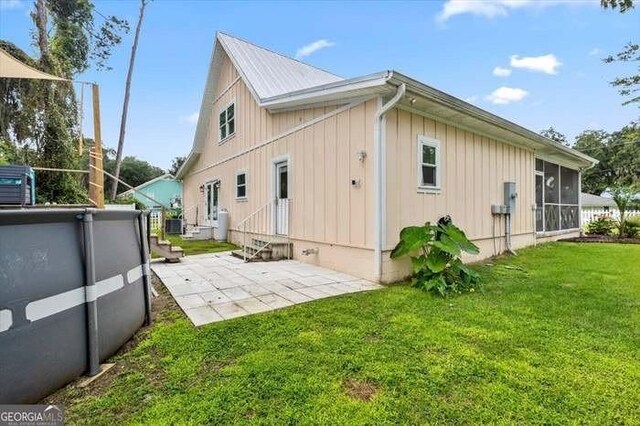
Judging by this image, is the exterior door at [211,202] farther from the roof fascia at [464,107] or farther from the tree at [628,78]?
the tree at [628,78]

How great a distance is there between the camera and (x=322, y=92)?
20.3 feet

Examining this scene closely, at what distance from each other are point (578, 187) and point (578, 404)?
13775 mm

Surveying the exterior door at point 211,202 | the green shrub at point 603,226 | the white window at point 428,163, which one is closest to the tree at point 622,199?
the green shrub at point 603,226

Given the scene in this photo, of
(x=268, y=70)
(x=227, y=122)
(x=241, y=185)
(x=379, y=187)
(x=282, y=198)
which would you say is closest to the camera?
(x=379, y=187)

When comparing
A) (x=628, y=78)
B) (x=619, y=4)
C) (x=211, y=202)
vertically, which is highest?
(x=628, y=78)

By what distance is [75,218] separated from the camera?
2469mm

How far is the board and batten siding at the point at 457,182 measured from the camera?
562 cm

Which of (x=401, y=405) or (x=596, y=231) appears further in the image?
(x=596, y=231)

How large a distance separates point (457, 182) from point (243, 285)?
4817 millimetres

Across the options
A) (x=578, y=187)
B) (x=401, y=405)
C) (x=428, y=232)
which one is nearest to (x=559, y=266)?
(x=428, y=232)

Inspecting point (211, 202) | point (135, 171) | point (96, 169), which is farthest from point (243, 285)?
point (135, 171)

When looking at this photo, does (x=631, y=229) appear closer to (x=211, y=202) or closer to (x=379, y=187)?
(x=379, y=187)

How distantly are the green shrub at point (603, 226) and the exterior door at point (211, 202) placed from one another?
14947mm

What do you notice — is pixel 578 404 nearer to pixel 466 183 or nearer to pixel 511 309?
pixel 511 309
